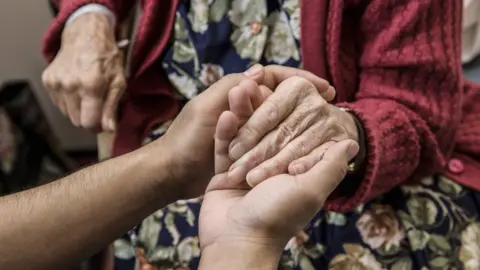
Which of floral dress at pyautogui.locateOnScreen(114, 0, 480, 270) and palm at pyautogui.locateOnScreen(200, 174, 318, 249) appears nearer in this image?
palm at pyautogui.locateOnScreen(200, 174, 318, 249)

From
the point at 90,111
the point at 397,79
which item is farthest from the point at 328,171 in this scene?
the point at 90,111

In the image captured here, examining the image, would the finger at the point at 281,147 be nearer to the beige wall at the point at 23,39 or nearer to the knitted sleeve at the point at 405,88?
the knitted sleeve at the point at 405,88

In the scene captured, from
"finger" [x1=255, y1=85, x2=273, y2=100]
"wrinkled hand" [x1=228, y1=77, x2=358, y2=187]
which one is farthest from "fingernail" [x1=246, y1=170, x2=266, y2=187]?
"finger" [x1=255, y1=85, x2=273, y2=100]

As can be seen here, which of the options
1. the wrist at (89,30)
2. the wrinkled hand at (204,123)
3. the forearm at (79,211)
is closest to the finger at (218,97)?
the wrinkled hand at (204,123)

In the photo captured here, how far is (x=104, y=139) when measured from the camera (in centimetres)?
115

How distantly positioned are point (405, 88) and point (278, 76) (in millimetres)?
215

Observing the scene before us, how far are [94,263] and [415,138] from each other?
0.63m

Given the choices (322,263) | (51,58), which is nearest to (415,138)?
(322,263)

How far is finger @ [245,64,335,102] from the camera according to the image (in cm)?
85

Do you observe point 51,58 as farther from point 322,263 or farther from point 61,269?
point 322,263

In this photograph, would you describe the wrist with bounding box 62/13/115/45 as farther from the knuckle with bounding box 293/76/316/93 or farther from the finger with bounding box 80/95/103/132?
the knuckle with bounding box 293/76/316/93

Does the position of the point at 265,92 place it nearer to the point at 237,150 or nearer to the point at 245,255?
the point at 237,150

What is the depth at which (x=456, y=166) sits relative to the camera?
1.01 meters

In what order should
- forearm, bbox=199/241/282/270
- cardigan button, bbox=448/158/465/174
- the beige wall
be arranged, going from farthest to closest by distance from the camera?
the beige wall → cardigan button, bbox=448/158/465/174 → forearm, bbox=199/241/282/270
